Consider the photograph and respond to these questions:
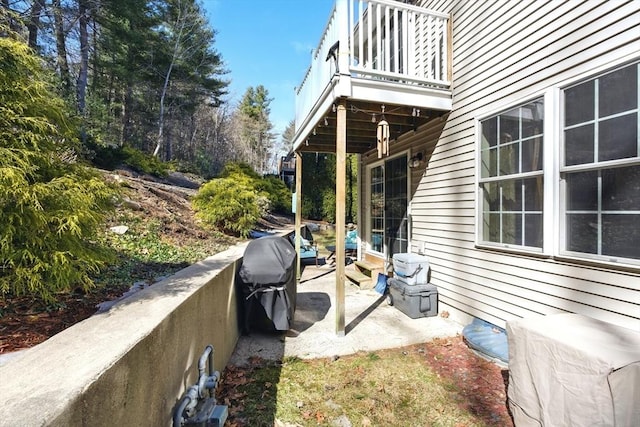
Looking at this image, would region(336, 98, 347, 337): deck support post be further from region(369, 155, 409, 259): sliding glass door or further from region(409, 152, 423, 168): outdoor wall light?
region(369, 155, 409, 259): sliding glass door

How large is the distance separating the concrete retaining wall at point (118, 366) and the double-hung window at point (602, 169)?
10.4 feet

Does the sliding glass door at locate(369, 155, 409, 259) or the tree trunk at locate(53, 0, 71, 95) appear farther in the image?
the tree trunk at locate(53, 0, 71, 95)

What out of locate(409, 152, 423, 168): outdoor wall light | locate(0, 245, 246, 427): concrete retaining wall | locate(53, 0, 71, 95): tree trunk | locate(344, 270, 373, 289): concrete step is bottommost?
locate(344, 270, 373, 289): concrete step

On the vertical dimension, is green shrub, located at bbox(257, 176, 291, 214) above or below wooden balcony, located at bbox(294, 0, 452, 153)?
below

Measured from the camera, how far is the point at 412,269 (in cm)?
450

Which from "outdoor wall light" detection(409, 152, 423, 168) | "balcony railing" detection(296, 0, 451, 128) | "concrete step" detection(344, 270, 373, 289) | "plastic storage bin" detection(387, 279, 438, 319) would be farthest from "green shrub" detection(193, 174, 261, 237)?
"plastic storage bin" detection(387, 279, 438, 319)

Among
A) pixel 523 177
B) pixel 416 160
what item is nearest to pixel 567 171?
pixel 523 177

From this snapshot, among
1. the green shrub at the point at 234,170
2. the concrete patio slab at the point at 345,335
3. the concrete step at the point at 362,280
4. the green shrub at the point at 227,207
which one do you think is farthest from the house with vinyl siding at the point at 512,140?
the green shrub at the point at 234,170

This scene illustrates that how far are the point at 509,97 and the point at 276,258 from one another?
10.1 feet

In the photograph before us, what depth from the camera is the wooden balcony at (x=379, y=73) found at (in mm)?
3695

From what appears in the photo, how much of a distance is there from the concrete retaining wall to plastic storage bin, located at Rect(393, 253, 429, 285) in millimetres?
3038

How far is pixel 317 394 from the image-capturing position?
2.55m

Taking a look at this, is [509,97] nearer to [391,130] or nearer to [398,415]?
[391,130]

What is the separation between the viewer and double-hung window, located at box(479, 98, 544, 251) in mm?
3066
